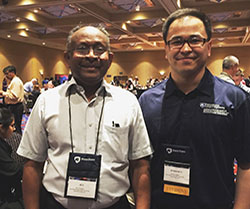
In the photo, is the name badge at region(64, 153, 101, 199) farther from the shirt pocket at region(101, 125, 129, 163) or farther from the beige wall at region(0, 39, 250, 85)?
the beige wall at region(0, 39, 250, 85)

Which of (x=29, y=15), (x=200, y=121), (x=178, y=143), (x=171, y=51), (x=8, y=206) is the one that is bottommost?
(x=8, y=206)

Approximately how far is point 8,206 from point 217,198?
175cm

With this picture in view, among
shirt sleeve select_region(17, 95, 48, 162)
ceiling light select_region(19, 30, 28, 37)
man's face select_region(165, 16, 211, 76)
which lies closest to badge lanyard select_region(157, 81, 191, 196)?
man's face select_region(165, 16, 211, 76)

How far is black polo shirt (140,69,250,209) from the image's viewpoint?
4.15 feet

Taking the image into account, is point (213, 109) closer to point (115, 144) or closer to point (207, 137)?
point (207, 137)

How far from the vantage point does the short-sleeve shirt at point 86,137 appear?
1308mm

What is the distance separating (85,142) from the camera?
132 cm

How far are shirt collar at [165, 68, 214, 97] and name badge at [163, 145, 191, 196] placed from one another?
0.30m

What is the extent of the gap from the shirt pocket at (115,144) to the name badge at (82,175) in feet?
0.19

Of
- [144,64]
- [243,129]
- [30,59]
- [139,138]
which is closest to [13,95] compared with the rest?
[139,138]

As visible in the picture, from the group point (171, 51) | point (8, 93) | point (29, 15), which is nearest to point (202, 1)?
point (29, 15)

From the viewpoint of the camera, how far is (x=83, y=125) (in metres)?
1.34

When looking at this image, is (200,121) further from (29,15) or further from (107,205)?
(29,15)

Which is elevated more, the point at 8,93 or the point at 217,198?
the point at 8,93
